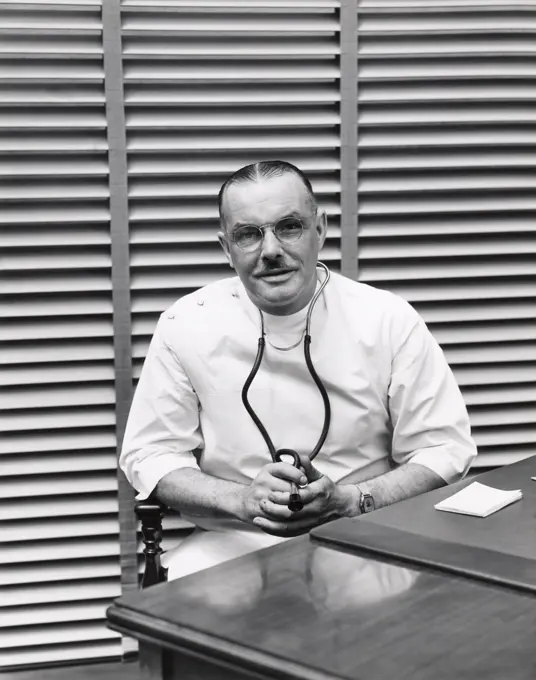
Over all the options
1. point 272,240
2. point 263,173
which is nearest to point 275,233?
point 272,240

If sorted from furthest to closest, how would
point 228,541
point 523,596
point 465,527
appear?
point 228,541 < point 465,527 < point 523,596

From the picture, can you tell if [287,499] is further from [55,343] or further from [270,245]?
[55,343]

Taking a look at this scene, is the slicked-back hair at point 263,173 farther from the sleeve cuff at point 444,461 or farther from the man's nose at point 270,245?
the sleeve cuff at point 444,461

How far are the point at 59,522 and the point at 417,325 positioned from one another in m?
1.35

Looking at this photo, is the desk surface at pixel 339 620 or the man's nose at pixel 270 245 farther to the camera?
the man's nose at pixel 270 245

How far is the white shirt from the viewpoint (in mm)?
2258

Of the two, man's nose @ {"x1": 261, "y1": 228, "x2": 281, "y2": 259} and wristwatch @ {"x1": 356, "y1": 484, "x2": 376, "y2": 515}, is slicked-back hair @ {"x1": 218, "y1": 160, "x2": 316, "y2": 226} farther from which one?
wristwatch @ {"x1": 356, "y1": 484, "x2": 376, "y2": 515}

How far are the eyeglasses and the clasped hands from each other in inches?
24.7

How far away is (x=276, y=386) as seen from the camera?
7.42 ft

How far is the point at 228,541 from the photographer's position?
7.15ft

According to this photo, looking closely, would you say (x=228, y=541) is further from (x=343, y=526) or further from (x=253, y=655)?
(x=253, y=655)

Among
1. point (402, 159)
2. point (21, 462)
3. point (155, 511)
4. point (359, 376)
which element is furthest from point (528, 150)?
point (21, 462)

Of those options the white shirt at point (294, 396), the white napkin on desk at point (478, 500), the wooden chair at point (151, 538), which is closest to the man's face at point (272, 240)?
the white shirt at point (294, 396)

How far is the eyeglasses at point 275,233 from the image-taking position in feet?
7.11
